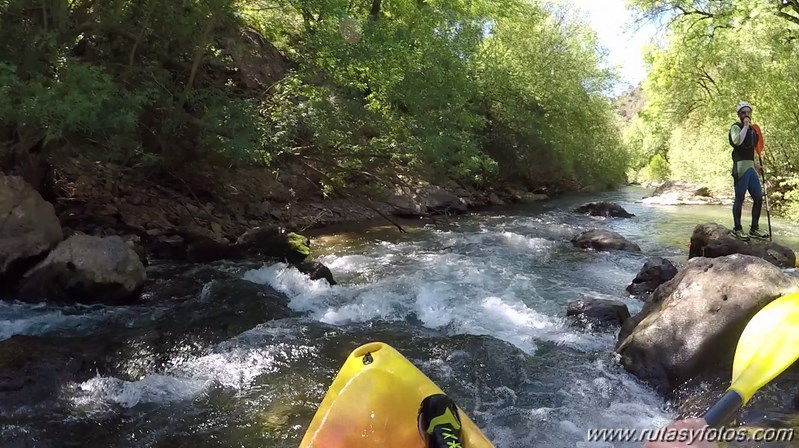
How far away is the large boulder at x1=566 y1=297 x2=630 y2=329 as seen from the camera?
612cm

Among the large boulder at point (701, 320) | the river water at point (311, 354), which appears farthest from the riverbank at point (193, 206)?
the large boulder at point (701, 320)

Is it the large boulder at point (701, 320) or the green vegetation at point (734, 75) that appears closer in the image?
the large boulder at point (701, 320)

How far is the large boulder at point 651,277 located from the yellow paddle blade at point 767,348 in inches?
169

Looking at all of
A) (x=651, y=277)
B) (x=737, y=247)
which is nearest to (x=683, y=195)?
(x=737, y=247)

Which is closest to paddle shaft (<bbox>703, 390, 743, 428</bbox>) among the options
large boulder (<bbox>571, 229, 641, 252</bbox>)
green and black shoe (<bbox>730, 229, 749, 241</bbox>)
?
green and black shoe (<bbox>730, 229, 749, 241</bbox>)

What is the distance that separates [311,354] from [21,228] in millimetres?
4467

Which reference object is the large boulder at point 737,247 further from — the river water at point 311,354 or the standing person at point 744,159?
the standing person at point 744,159

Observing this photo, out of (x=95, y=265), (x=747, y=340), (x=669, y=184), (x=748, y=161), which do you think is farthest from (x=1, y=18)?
(x=669, y=184)

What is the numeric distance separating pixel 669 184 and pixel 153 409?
26.9 metres

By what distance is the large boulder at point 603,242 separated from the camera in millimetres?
11293

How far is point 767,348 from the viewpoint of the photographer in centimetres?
310

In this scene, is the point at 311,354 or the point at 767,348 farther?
the point at 311,354

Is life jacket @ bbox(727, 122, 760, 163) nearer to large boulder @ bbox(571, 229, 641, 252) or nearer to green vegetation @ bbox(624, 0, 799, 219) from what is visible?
large boulder @ bbox(571, 229, 641, 252)

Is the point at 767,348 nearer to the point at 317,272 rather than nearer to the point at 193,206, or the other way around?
the point at 317,272
